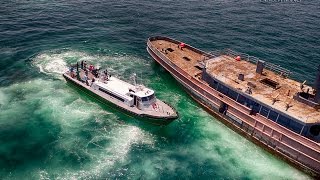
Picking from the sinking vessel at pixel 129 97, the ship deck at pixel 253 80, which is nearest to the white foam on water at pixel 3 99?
the sinking vessel at pixel 129 97

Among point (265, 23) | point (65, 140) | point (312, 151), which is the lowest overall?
point (65, 140)

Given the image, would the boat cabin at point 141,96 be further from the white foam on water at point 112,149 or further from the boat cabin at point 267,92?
the boat cabin at point 267,92

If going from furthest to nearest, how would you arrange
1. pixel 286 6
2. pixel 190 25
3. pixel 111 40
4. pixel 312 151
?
→ pixel 286 6 < pixel 190 25 < pixel 111 40 < pixel 312 151

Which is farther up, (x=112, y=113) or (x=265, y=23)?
(x=265, y=23)

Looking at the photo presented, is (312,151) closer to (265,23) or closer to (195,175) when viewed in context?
(195,175)

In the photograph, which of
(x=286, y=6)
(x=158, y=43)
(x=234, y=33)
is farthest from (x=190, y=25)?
(x=286, y=6)

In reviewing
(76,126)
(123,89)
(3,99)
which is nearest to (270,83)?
(123,89)

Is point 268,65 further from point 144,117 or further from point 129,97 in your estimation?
point 129,97
